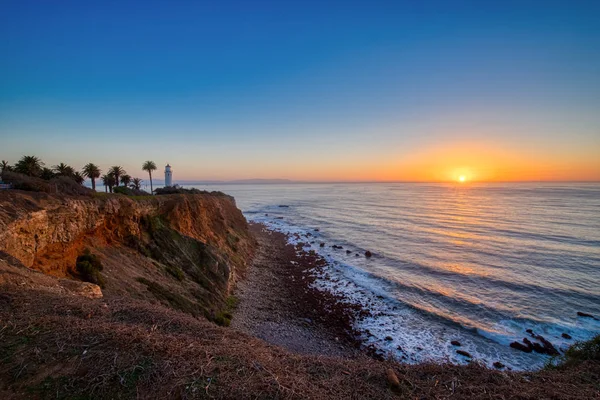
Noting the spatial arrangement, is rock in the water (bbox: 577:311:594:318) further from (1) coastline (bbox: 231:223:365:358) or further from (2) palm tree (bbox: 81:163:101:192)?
(2) palm tree (bbox: 81:163:101:192)

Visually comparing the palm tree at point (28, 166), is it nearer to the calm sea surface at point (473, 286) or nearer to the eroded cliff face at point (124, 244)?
the eroded cliff face at point (124, 244)

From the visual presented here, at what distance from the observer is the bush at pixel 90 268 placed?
15188 mm

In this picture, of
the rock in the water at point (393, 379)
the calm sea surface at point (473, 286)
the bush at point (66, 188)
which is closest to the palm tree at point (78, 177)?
the bush at point (66, 188)

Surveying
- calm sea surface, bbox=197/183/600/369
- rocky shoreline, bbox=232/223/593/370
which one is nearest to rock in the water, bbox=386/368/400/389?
rocky shoreline, bbox=232/223/593/370

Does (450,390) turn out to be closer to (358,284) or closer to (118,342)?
(118,342)

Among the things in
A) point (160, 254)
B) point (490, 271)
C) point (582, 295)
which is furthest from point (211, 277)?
→ point (582, 295)

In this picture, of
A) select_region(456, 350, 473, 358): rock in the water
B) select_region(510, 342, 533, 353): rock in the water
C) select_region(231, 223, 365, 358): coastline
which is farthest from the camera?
select_region(231, 223, 365, 358): coastline

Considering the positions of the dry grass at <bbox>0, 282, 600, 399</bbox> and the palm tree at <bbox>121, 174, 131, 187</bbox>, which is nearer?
the dry grass at <bbox>0, 282, 600, 399</bbox>

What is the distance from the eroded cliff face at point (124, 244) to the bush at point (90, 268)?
0.31 meters

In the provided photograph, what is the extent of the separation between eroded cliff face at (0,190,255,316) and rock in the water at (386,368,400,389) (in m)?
14.2

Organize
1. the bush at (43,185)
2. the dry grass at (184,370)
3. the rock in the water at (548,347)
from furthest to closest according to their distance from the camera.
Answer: the bush at (43,185) → the rock in the water at (548,347) → the dry grass at (184,370)

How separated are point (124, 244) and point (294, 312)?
14.6 meters

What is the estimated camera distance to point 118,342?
19.1 ft

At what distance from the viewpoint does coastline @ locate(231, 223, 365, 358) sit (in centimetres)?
1814
